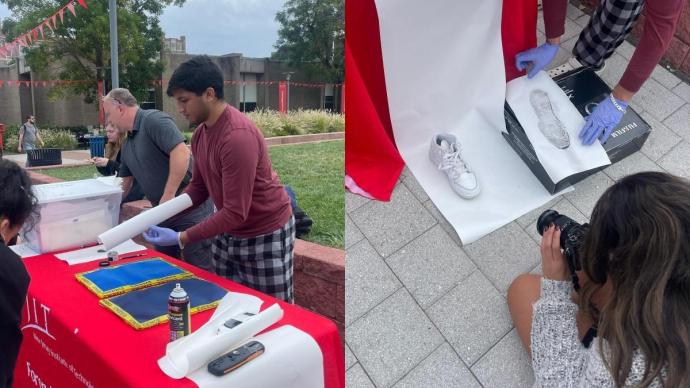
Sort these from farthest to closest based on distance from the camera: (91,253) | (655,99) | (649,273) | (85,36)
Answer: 1. (91,253)
2. (85,36)
3. (655,99)
4. (649,273)

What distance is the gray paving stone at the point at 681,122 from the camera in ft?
3.68

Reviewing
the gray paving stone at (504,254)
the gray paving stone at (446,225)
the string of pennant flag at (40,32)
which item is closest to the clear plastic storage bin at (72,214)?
the string of pennant flag at (40,32)

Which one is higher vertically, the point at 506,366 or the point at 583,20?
the point at 583,20

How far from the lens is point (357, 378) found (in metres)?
1.38

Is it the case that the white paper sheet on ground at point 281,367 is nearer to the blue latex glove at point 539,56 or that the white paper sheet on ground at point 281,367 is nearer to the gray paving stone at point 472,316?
the gray paving stone at point 472,316

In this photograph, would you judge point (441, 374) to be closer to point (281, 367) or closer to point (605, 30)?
point (281, 367)

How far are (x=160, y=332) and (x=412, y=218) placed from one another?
72cm

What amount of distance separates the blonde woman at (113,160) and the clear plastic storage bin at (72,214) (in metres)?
0.08

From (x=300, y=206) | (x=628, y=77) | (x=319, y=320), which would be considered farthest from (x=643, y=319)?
(x=300, y=206)

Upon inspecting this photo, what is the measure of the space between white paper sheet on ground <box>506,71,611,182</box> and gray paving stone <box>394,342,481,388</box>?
55 cm

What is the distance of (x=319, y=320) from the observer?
1203 mm

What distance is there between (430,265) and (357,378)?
36 cm

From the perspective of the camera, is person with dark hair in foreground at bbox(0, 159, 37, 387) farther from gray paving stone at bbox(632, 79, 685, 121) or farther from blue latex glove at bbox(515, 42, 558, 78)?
gray paving stone at bbox(632, 79, 685, 121)

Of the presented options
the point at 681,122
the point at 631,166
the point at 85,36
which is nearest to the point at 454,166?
the point at 631,166
